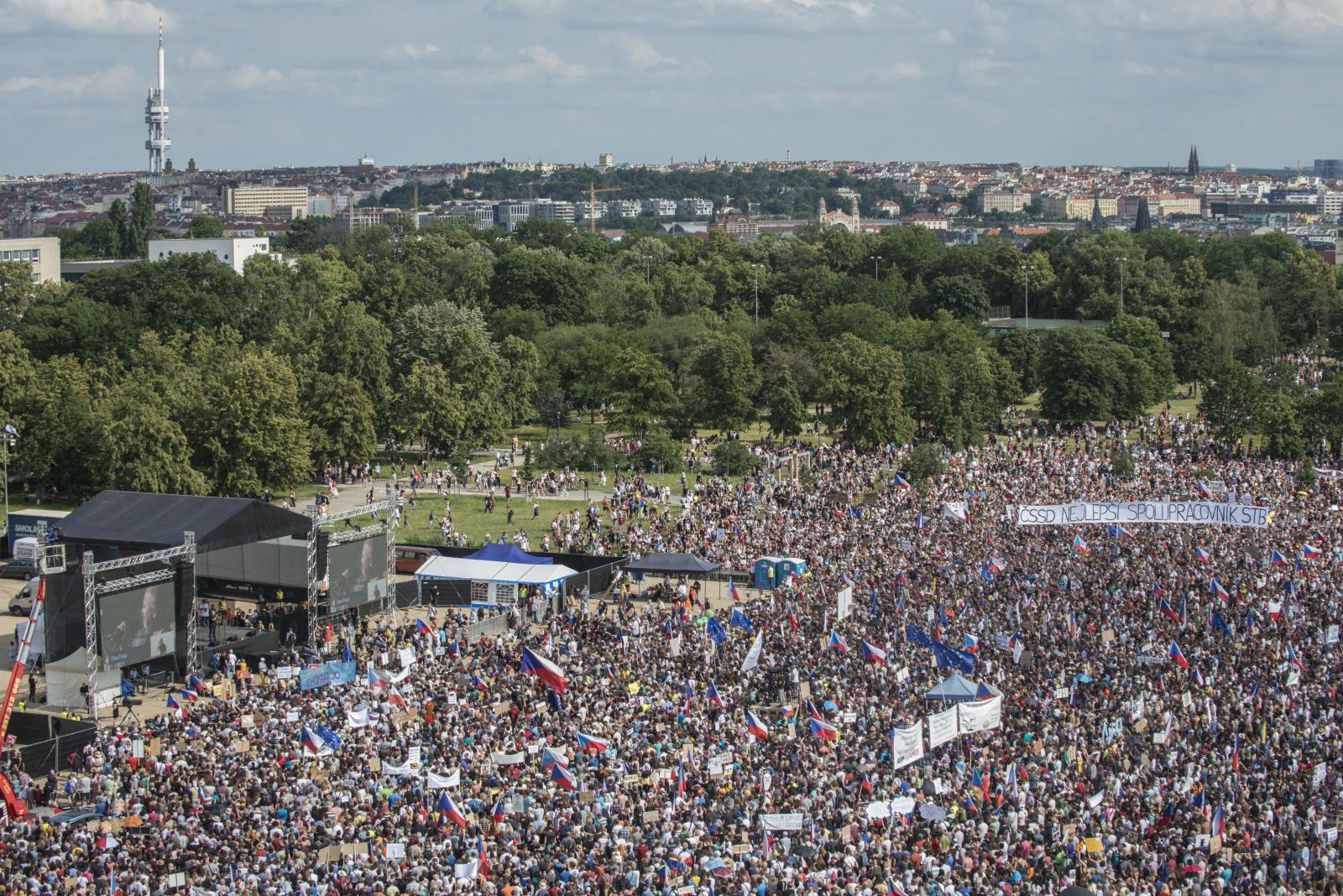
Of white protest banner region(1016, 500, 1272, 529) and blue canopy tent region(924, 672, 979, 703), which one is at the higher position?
white protest banner region(1016, 500, 1272, 529)

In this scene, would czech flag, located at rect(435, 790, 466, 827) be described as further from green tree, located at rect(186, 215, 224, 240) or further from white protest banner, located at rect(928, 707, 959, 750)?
green tree, located at rect(186, 215, 224, 240)

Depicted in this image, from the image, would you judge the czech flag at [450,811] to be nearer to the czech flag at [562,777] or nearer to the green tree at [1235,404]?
the czech flag at [562,777]

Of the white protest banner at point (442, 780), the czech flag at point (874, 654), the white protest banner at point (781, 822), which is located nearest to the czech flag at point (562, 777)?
the white protest banner at point (442, 780)

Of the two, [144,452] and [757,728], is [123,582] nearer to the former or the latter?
[757,728]

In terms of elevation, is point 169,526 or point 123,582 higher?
point 169,526

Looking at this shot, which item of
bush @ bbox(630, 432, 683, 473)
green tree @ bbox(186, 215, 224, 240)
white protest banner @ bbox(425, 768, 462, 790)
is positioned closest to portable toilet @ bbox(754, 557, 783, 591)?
white protest banner @ bbox(425, 768, 462, 790)

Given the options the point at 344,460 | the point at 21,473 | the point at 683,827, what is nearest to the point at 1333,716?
the point at 683,827

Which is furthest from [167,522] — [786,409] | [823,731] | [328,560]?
[786,409]
